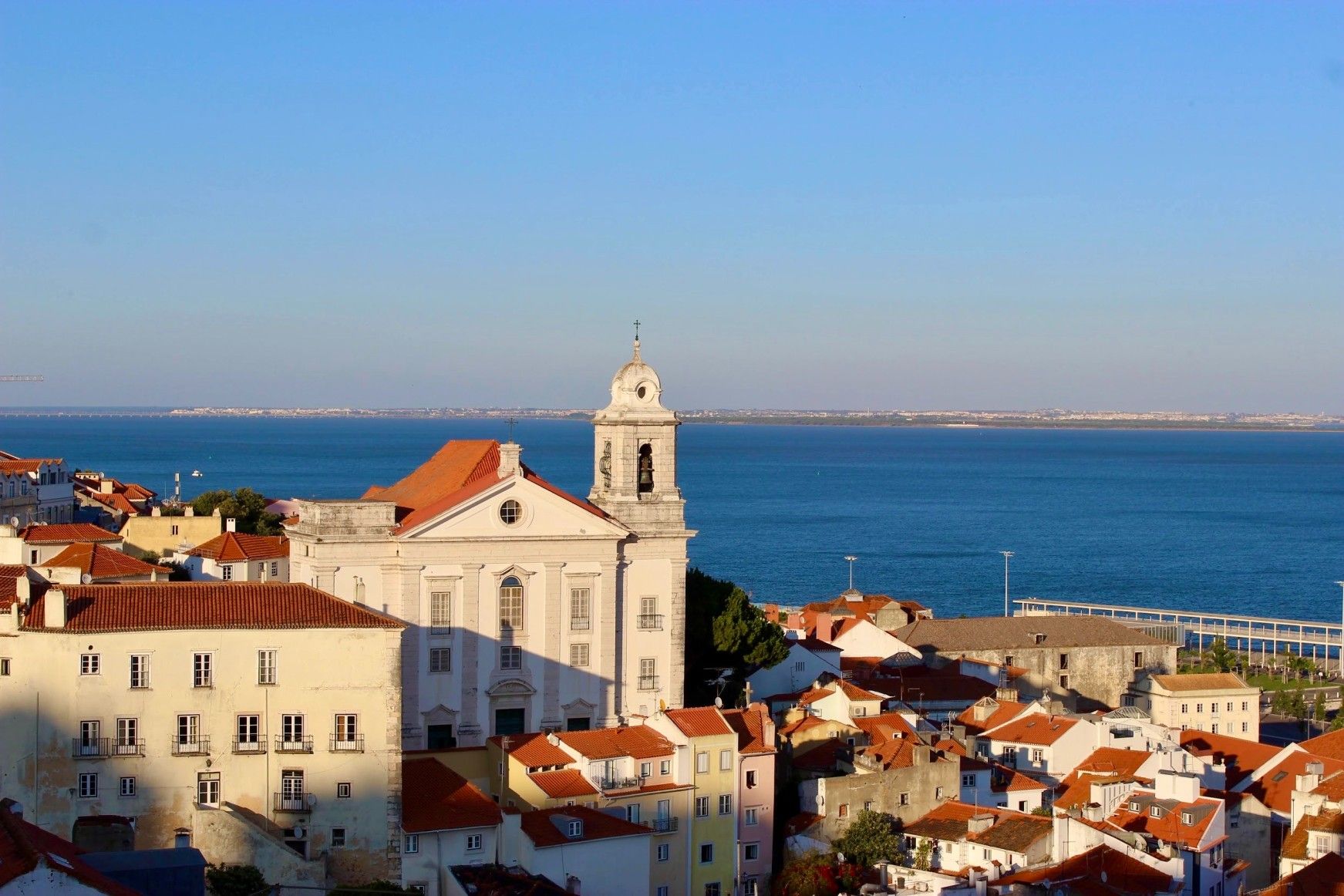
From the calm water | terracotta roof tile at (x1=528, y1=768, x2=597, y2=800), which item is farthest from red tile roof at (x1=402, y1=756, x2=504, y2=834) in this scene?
the calm water

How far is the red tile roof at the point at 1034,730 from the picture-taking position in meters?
40.3

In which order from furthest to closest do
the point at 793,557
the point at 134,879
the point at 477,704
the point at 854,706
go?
the point at 793,557
the point at 854,706
the point at 477,704
the point at 134,879

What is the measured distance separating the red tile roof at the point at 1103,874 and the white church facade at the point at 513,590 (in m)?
11.5

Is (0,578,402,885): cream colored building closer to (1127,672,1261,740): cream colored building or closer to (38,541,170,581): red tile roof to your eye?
(38,541,170,581): red tile roof

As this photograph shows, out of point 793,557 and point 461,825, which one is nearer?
point 461,825

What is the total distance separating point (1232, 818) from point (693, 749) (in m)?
10.8

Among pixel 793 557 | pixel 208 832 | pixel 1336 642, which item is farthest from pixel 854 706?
pixel 793 557

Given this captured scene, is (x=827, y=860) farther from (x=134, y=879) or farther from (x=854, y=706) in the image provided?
(x=134, y=879)

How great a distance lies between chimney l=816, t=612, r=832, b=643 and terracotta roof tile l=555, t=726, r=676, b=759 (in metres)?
23.1

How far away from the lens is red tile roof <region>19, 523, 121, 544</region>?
46.4 m

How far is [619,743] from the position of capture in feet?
110

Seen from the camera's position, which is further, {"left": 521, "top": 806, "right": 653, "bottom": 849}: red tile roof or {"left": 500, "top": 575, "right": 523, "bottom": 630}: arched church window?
{"left": 500, "top": 575, "right": 523, "bottom": 630}: arched church window

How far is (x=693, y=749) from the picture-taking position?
109 feet

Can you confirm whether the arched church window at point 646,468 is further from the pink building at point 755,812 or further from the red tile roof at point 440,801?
the red tile roof at point 440,801
